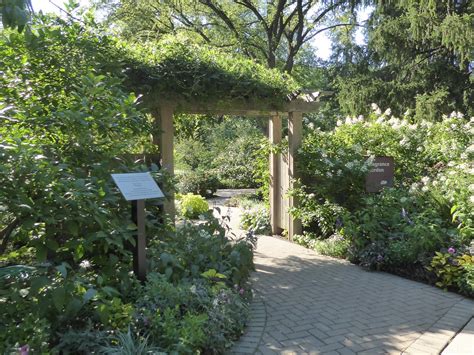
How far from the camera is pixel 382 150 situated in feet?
25.0

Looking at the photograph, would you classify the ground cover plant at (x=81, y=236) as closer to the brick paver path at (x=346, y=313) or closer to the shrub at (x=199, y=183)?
the brick paver path at (x=346, y=313)

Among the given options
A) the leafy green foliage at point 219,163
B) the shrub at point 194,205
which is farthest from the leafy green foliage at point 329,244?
the leafy green foliage at point 219,163

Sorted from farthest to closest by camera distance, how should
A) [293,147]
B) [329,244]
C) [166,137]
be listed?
[293,147] → [329,244] → [166,137]

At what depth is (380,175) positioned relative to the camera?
21.9ft

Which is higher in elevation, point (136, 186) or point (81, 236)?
point (136, 186)

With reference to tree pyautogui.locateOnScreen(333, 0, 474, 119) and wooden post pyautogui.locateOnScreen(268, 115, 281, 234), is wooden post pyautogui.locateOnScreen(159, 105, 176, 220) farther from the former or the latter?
tree pyautogui.locateOnScreen(333, 0, 474, 119)

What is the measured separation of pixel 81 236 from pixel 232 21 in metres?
17.9

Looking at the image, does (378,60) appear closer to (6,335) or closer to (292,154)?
(292,154)

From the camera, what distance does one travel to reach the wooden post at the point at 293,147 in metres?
7.47

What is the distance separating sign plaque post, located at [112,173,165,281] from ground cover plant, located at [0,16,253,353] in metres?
0.09

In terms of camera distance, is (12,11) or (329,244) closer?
(12,11)

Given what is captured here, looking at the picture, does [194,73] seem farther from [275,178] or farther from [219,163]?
[219,163]

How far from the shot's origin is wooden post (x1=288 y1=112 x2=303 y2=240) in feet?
24.5

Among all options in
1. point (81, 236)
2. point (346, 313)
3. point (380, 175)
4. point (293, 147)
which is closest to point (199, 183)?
point (293, 147)
